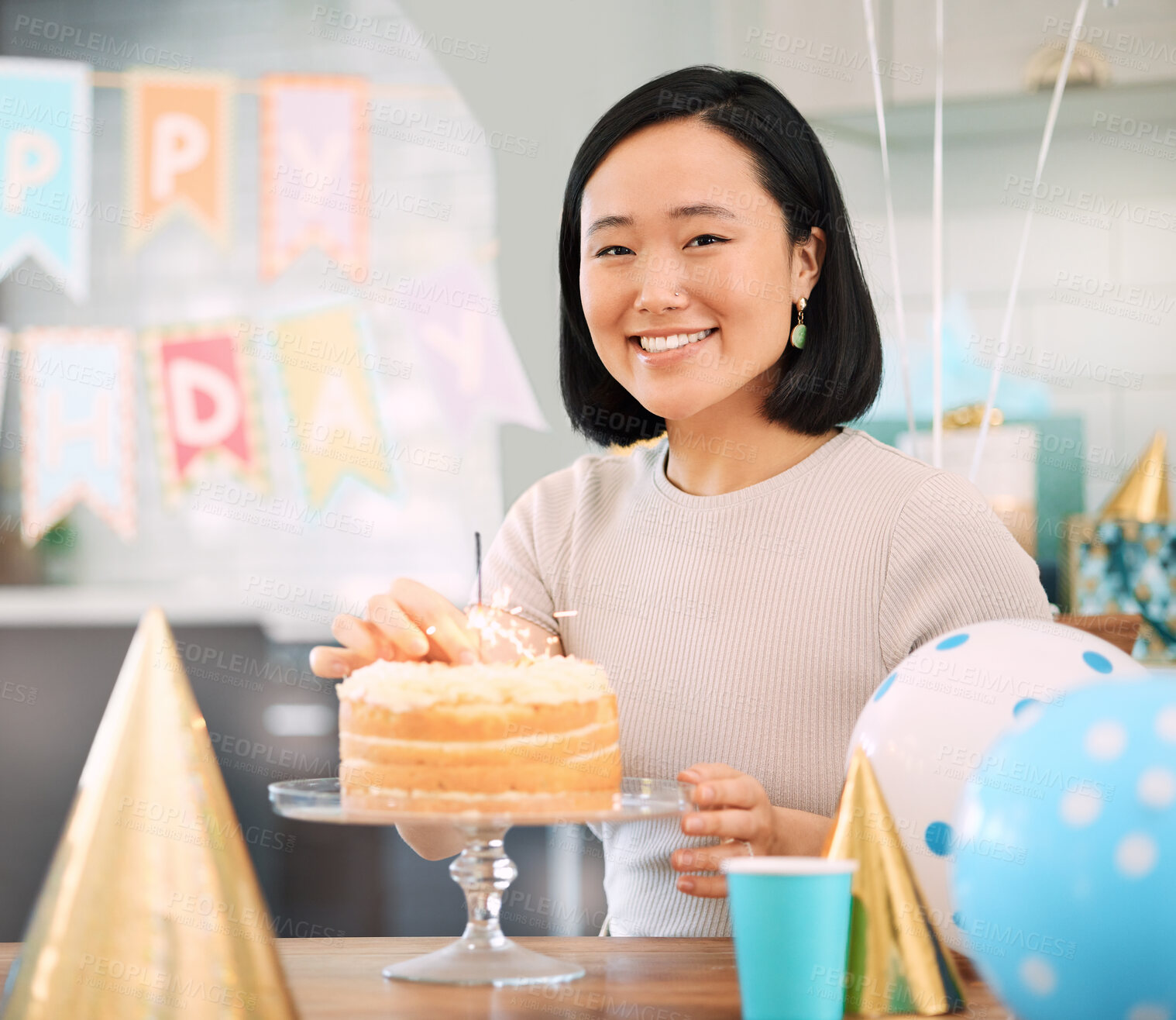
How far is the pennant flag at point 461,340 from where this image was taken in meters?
3.35

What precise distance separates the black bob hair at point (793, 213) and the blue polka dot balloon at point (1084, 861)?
76cm

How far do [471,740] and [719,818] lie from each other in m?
0.18

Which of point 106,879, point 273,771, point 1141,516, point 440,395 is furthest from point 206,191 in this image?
point 106,879

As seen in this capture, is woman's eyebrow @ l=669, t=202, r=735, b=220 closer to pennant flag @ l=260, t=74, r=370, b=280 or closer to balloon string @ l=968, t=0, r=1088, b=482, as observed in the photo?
balloon string @ l=968, t=0, r=1088, b=482

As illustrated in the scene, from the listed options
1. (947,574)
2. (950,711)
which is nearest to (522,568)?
(947,574)

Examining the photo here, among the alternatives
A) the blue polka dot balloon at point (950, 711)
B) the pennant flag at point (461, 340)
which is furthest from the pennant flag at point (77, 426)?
the blue polka dot balloon at point (950, 711)

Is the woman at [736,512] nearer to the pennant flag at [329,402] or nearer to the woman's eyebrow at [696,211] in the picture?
the woman's eyebrow at [696,211]

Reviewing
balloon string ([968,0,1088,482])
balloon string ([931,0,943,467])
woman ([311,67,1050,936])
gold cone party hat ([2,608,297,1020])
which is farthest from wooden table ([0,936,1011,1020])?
balloon string ([968,0,1088,482])

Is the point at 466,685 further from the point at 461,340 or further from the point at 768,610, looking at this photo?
the point at 461,340

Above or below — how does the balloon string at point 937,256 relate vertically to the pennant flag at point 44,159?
below

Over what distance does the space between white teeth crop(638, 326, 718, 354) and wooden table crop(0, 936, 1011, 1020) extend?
56 centimetres

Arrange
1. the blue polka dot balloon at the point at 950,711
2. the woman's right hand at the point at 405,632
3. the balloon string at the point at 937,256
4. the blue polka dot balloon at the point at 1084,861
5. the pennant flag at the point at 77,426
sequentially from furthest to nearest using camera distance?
the pennant flag at the point at 77,426 → the balloon string at the point at 937,256 → the woman's right hand at the point at 405,632 → the blue polka dot balloon at the point at 950,711 → the blue polka dot balloon at the point at 1084,861

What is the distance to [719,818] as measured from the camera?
0.87m

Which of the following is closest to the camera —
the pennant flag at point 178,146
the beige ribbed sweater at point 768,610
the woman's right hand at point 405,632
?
the woman's right hand at point 405,632
